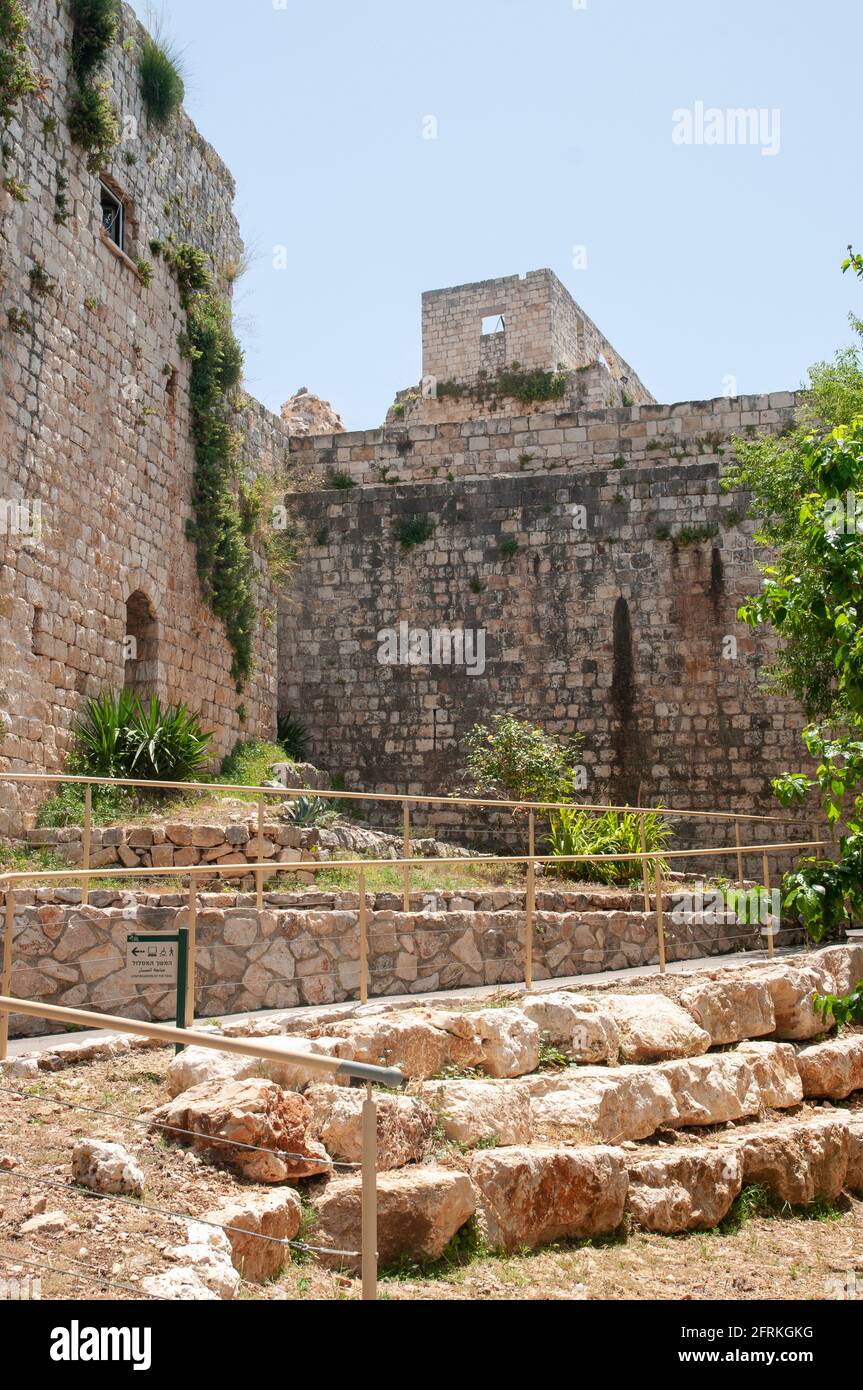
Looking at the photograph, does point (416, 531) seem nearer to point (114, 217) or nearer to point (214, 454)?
point (214, 454)

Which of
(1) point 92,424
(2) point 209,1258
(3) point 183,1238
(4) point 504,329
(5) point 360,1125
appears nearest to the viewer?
(2) point 209,1258

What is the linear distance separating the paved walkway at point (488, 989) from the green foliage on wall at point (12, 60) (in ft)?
27.9

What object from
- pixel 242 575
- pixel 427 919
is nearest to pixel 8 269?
pixel 242 575

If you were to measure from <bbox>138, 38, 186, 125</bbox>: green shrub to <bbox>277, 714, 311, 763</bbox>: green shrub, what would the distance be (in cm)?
798

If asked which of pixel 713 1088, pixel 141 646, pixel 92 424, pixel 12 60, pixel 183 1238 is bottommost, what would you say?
pixel 713 1088

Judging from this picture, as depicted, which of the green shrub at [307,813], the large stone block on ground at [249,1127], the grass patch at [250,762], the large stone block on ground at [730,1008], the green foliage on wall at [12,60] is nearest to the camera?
the large stone block on ground at [249,1127]

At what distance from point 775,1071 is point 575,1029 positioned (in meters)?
1.75

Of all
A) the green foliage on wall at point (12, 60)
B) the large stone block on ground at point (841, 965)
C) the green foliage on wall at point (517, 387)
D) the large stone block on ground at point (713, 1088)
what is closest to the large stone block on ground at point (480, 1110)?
the large stone block on ground at point (713, 1088)

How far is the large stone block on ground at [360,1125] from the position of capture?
6449 mm

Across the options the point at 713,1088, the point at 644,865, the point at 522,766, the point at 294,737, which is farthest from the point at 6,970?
the point at 294,737

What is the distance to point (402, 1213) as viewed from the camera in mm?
6023

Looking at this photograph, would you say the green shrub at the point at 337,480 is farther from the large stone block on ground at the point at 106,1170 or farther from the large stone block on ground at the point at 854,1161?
the large stone block on ground at the point at 106,1170

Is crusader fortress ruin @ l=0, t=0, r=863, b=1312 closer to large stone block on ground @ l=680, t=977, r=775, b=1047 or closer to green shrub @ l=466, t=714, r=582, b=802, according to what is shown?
large stone block on ground @ l=680, t=977, r=775, b=1047
